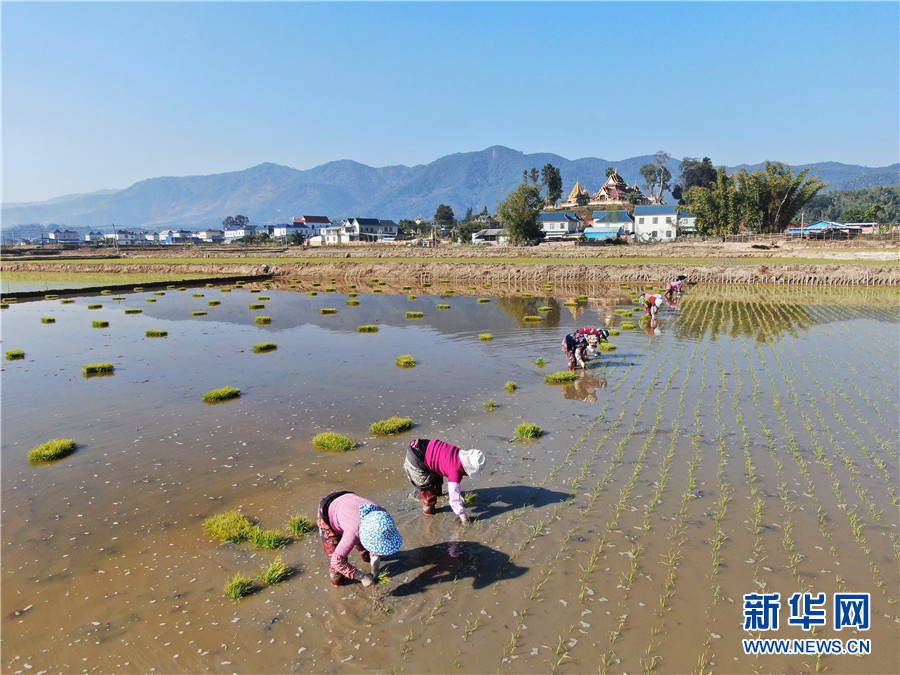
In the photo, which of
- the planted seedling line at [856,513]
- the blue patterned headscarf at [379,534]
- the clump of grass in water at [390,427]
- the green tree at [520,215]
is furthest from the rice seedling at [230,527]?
the green tree at [520,215]

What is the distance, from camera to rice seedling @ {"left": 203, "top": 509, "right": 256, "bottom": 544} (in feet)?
25.2

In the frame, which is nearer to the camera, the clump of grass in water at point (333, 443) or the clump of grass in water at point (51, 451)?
the clump of grass in water at point (51, 451)

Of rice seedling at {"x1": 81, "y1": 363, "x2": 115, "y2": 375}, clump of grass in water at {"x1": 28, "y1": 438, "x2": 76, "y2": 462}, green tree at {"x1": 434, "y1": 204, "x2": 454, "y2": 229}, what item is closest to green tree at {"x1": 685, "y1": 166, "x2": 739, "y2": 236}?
rice seedling at {"x1": 81, "y1": 363, "x2": 115, "y2": 375}

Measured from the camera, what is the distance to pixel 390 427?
1184 centimetres

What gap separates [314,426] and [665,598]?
873 centimetres

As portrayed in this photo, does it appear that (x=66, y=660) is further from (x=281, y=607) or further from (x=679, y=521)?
(x=679, y=521)

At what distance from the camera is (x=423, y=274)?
188 ft

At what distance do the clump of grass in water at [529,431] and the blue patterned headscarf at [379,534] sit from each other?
6.14 m

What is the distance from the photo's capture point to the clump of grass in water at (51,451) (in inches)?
420

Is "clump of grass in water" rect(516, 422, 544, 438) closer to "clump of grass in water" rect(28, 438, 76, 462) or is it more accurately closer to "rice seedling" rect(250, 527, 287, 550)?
"rice seedling" rect(250, 527, 287, 550)

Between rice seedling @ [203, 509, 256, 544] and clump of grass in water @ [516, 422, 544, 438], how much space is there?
6090 millimetres

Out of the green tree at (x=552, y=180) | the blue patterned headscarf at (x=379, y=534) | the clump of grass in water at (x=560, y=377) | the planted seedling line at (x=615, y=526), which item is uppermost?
the green tree at (x=552, y=180)

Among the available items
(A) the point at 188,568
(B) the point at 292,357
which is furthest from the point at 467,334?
(A) the point at 188,568

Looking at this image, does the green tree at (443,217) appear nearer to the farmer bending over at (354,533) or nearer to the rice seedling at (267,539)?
the rice seedling at (267,539)
